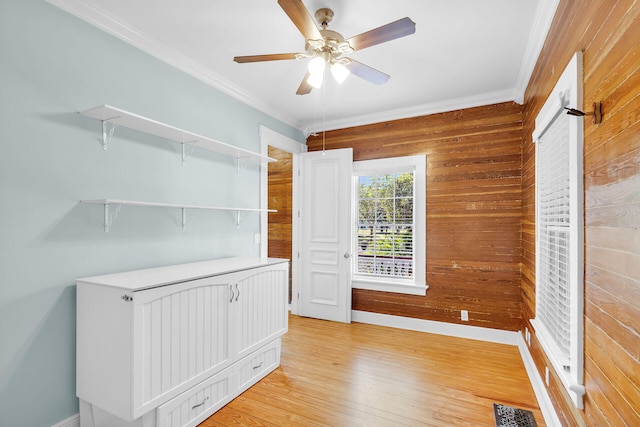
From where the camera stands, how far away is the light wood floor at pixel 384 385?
212 cm

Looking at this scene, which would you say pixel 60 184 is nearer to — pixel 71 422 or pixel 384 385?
pixel 71 422

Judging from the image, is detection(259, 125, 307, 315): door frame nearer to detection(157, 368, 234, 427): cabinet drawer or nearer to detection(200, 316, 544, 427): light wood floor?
detection(200, 316, 544, 427): light wood floor

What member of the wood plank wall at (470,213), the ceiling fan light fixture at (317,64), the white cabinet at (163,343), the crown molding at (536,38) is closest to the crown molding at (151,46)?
the ceiling fan light fixture at (317,64)

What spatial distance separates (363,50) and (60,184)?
233cm

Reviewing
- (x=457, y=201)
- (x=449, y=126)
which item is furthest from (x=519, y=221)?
(x=449, y=126)

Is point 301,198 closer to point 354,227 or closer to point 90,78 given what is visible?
point 354,227

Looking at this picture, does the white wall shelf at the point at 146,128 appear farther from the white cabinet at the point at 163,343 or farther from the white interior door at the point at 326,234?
the white interior door at the point at 326,234

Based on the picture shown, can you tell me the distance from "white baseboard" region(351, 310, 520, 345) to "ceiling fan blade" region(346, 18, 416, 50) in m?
3.10

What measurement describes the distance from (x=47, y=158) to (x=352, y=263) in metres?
3.25

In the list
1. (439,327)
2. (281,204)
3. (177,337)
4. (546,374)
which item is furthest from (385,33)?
(281,204)

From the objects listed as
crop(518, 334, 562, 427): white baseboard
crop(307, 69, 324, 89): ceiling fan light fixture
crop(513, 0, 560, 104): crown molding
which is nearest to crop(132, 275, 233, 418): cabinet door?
crop(307, 69, 324, 89): ceiling fan light fixture

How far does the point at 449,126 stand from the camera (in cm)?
367

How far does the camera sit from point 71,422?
1.94 meters

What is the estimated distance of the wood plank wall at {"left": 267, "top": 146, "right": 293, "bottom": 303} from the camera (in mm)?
5070
